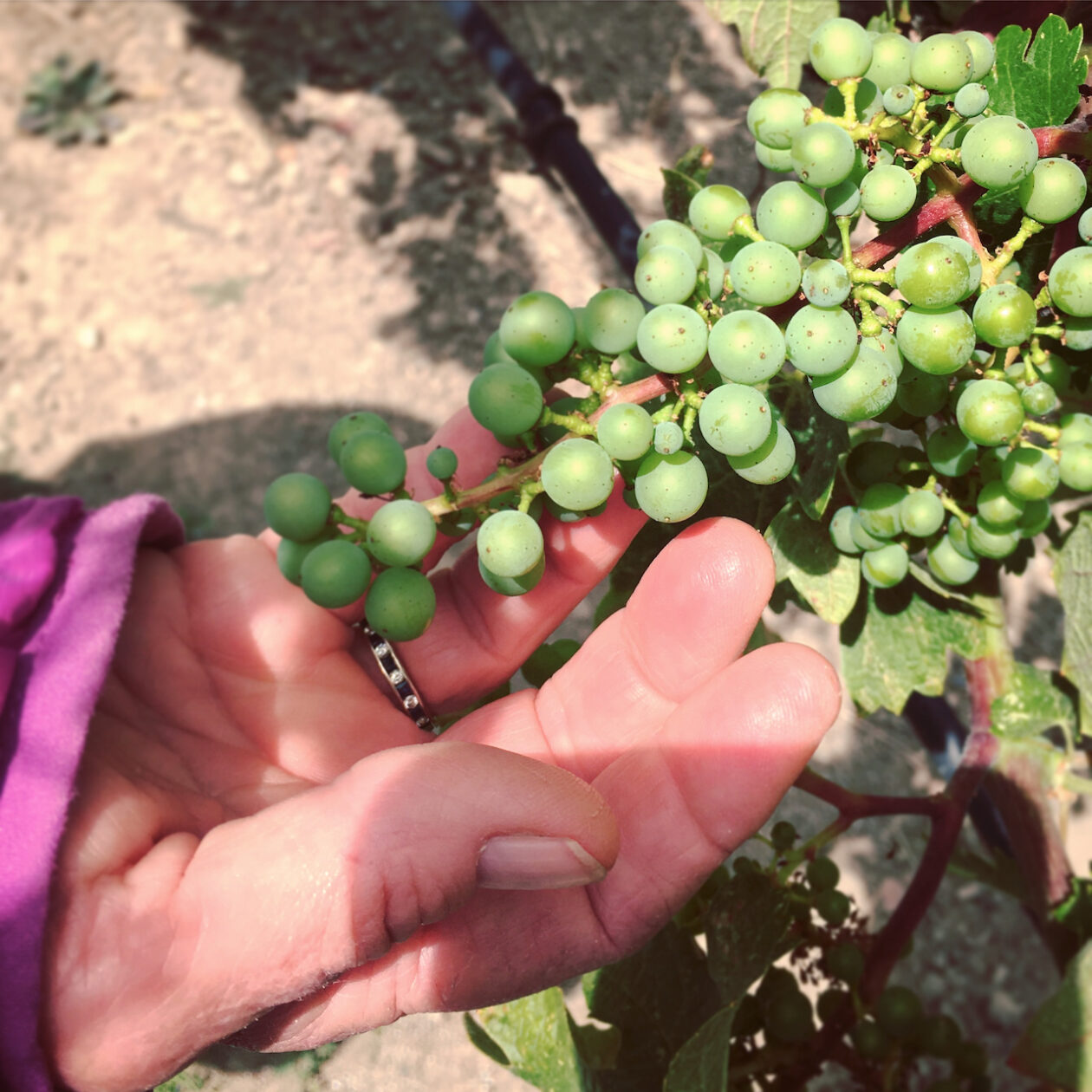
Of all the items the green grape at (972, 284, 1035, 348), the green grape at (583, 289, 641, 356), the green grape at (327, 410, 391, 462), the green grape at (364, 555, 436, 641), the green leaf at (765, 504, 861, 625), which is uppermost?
the green grape at (583, 289, 641, 356)

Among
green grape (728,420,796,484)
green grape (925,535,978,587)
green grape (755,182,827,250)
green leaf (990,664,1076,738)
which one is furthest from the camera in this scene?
green leaf (990,664,1076,738)

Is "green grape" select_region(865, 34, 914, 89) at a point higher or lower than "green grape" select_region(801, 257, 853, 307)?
higher

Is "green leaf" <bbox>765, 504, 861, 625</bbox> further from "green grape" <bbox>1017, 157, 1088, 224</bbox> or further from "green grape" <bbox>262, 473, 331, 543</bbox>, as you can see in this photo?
"green grape" <bbox>262, 473, 331, 543</bbox>

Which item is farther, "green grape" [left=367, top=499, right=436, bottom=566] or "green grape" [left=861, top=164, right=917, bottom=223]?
"green grape" [left=367, top=499, right=436, bottom=566]

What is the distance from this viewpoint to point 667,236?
3.99 ft

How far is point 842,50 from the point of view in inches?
42.1

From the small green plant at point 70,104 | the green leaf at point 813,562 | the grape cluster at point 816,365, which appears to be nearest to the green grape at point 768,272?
the grape cluster at point 816,365

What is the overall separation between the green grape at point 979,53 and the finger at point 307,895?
0.92 m

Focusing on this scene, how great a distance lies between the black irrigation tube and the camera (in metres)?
2.14

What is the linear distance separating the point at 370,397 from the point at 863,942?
2731mm

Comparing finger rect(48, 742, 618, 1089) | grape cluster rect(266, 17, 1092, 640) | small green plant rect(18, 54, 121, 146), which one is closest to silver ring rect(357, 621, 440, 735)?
grape cluster rect(266, 17, 1092, 640)

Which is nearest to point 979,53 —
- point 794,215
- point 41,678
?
point 794,215

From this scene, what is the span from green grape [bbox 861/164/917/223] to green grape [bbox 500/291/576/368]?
1.24 ft

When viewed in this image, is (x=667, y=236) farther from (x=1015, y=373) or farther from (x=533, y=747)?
(x=533, y=747)
